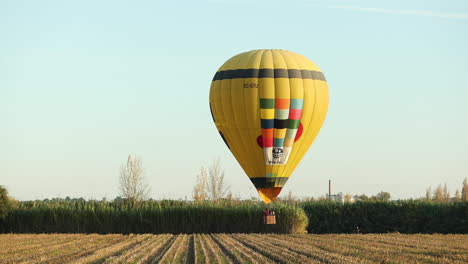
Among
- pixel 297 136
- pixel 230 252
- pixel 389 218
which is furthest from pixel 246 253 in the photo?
pixel 389 218

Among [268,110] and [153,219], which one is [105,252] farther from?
[153,219]

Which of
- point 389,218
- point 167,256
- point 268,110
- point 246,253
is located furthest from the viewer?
point 389,218

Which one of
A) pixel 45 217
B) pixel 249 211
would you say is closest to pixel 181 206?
pixel 249 211

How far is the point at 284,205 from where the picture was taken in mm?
46875

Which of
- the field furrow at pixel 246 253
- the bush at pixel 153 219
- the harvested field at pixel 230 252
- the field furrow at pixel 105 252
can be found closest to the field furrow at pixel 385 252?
the harvested field at pixel 230 252

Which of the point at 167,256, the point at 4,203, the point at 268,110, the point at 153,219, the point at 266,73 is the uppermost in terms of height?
the point at 266,73

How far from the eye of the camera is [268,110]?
33469mm

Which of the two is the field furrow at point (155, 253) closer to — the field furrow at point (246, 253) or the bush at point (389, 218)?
the field furrow at point (246, 253)

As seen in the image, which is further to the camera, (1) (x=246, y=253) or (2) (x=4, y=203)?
(2) (x=4, y=203)

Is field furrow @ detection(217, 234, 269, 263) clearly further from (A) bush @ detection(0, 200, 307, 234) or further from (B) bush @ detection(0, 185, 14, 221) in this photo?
(B) bush @ detection(0, 185, 14, 221)

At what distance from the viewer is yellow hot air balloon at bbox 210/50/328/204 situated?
33.4m

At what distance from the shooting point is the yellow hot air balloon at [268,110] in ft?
110

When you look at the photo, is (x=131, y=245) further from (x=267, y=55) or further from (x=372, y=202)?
(x=372, y=202)

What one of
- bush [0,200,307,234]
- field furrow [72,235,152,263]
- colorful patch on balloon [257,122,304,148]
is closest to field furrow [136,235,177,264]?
field furrow [72,235,152,263]
